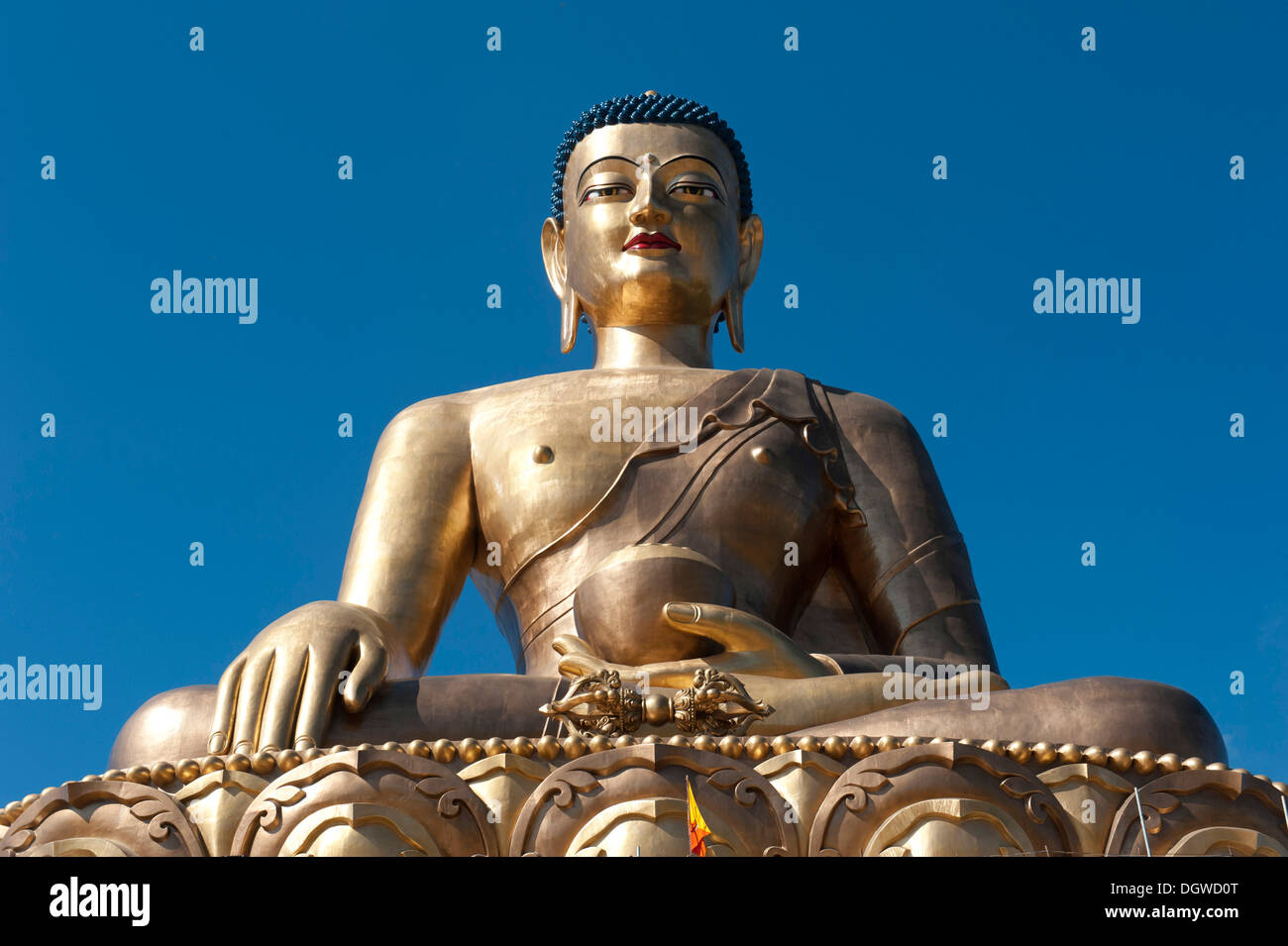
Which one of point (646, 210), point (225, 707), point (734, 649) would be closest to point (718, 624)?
point (734, 649)

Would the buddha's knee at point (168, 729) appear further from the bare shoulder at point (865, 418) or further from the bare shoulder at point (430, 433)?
the bare shoulder at point (865, 418)

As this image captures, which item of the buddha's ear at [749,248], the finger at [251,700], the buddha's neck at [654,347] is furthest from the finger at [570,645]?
the buddha's ear at [749,248]

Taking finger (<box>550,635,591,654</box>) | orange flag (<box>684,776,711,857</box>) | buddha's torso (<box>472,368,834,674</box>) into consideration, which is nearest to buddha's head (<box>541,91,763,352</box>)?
buddha's torso (<box>472,368,834,674</box>)

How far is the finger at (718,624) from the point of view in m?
7.65

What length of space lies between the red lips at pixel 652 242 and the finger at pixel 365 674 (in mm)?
2927

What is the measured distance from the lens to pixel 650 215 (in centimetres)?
962

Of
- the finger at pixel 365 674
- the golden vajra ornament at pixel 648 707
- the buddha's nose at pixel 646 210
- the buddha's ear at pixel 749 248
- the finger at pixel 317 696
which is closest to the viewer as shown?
the golden vajra ornament at pixel 648 707

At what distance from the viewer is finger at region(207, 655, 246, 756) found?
711 centimetres

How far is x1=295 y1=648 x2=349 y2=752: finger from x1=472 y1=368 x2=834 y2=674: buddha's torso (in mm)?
1375
